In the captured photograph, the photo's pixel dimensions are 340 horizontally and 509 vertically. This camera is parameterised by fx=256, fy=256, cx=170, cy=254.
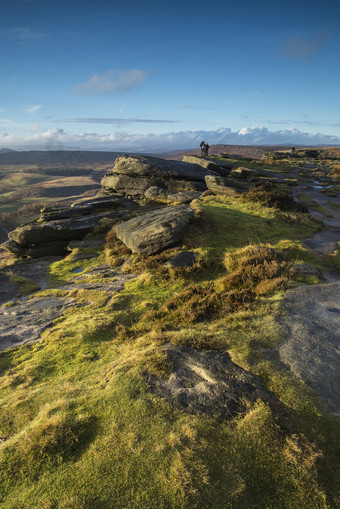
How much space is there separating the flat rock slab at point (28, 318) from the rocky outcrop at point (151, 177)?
1977 centimetres

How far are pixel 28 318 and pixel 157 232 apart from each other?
9204mm

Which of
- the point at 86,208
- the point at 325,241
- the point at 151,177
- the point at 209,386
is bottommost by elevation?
the point at 325,241

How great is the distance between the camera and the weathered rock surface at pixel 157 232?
1738cm

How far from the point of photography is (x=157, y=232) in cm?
1766

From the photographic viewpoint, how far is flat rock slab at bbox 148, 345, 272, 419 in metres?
5.55

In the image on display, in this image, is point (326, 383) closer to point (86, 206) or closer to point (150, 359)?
point (150, 359)

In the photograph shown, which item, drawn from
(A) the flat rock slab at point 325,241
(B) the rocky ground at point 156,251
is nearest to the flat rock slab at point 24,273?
(B) the rocky ground at point 156,251

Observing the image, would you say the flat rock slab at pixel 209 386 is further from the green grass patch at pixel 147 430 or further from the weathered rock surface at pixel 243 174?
the weathered rock surface at pixel 243 174

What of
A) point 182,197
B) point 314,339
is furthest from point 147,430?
point 182,197

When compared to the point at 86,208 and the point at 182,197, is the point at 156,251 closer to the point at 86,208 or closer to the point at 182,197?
the point at 182,197

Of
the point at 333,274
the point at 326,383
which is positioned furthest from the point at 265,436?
the point at 333,274

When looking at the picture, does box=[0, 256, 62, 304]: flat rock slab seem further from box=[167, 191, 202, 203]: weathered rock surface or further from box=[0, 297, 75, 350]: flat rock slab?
box=[167, 191, 202, 203]: weathered rock surface

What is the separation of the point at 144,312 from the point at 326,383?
7.11m

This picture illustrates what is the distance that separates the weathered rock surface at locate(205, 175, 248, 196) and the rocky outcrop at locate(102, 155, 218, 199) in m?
2.09
